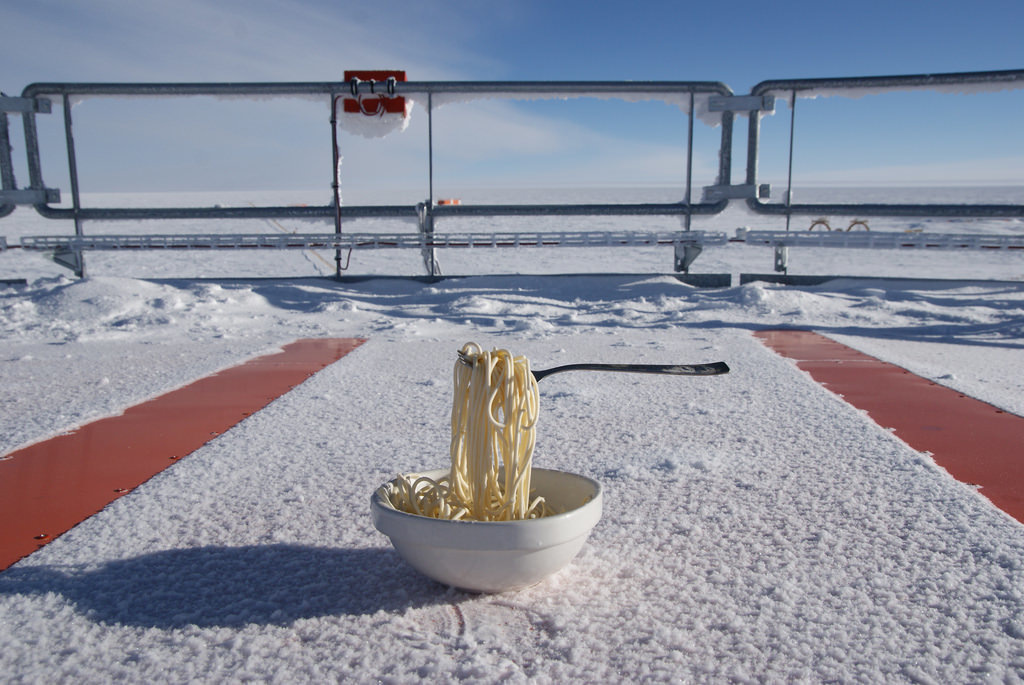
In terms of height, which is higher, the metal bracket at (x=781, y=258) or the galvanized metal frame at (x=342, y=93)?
the galvanized metal frame at (x=342, y=93)

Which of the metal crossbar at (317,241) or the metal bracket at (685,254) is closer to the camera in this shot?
the metal crossbar at (317,241)

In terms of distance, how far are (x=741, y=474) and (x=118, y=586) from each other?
2281 millimetres

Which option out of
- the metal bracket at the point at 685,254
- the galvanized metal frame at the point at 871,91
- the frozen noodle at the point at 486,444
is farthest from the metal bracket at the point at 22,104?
the frozen noodle at the point at 486,444

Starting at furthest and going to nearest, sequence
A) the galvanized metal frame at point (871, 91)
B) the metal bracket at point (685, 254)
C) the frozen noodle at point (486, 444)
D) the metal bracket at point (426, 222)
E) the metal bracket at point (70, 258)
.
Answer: the metal bracket at point (685, 254), the metal bracket at point (426, 222), the metal bracket at point (70, 258), the galvanized metal frame at point (871, 91), the frozen noodle at point (486, 444)

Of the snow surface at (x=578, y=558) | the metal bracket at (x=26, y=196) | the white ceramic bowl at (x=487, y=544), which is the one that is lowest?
the snow surface at (x=578, y=558)

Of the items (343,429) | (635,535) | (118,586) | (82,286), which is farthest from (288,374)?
(82,286)

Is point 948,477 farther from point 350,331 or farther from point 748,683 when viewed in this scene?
point 350,331

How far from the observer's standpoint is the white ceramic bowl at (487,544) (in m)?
1.67

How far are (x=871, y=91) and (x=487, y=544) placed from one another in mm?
10104

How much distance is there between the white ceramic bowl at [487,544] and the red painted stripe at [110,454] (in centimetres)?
134

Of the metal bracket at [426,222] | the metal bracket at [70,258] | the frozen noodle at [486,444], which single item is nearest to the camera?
the frozen noodle at [486,444]

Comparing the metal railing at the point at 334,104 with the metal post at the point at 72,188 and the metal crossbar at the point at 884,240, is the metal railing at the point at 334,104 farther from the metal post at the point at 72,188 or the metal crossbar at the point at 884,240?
the metal crossbar at the point at 884,240

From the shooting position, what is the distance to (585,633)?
1.71 meters

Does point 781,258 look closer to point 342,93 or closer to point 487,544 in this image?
point 342,93
